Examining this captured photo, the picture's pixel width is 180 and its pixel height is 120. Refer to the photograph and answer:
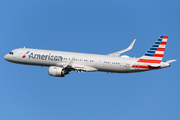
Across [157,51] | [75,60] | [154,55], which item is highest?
[157,51]

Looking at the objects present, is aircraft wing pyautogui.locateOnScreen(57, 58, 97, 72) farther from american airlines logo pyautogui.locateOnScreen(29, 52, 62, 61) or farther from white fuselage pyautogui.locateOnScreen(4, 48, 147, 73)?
american airlines logo pyautogui.locateOnScreen(29, 52, 62, 61)

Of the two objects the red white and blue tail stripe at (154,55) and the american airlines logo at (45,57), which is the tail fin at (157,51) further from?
the american airlines logo at (45,57)

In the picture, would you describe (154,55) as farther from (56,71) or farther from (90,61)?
(56,71)

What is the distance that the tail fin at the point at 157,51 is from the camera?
69750 mm

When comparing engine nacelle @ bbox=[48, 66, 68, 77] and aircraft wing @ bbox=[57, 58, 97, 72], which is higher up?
aircraft wing @ bbox=[57, 58, 97, 72]

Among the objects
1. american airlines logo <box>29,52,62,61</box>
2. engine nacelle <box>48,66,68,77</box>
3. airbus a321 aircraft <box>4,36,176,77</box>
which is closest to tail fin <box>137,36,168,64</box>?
airbus a321 aircraft <box>4,36,176,77</box>

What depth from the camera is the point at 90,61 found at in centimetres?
7288

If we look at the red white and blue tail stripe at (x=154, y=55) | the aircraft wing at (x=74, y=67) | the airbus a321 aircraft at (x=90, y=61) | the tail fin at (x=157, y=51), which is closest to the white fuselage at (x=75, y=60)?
the airbus a321 aircraft at (x=90, y=61)

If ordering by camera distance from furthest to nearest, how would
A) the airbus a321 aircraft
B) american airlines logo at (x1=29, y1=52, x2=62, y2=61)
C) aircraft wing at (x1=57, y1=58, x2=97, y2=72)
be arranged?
american airlines logo at (x1=29, y1=52, x2=62, y2=61) < aircraft wing at (x1=57, y1=58, x2=97, y2=72) < the airbus a321 aircraft

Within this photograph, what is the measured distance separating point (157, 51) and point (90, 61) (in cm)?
1445

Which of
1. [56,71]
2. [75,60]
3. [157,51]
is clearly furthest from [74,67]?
[157,51]

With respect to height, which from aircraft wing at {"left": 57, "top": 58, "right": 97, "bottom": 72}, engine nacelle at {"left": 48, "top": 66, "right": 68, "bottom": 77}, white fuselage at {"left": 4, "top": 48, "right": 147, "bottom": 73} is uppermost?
white fuselage at {"left": 4, "top": 48, "right": 147, "bottom": 73}

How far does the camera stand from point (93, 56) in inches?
2884

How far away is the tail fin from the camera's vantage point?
229 feet
